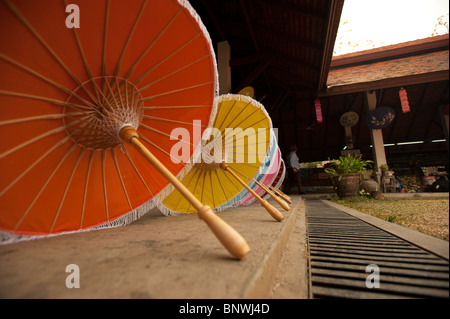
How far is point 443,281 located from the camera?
29.6 inches

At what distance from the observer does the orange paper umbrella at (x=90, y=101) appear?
88 centimetres

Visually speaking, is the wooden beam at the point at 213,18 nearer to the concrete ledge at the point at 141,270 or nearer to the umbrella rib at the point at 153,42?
the umbrella rib at the point at 153,42

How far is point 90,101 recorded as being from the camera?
1.14 m

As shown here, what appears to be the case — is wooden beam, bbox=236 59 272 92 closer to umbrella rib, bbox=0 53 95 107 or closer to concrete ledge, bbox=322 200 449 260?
concrete ledge, bbox=322 200 449 260

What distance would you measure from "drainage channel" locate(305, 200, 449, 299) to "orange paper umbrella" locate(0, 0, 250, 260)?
33.0 inches

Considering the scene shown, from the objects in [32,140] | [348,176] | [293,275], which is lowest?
[293,275]

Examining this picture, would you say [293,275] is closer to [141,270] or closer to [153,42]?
[141,270]

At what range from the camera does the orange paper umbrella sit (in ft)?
2.87

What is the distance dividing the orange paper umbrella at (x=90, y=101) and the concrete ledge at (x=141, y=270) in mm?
334

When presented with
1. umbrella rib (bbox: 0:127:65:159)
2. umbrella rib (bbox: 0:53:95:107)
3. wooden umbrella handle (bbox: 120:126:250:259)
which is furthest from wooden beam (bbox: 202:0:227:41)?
wooden umbrella handle (bbox: 120:126:250:259)

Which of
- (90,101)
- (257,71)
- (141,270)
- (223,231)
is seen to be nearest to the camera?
(141,270)

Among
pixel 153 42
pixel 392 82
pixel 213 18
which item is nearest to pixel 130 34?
pixel 153 42

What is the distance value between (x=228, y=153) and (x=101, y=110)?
137 cm
